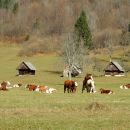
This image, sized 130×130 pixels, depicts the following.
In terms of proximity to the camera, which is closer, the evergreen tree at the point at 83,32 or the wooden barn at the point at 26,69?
the wooden barn at the point at 26,69

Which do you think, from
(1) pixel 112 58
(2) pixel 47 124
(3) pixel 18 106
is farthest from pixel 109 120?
(1) pixel 112 58

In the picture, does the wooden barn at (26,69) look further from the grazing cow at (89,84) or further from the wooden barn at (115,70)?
the grazing cow at (89,84)

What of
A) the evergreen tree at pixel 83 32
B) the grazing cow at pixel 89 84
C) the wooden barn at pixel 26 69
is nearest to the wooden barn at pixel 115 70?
the wooden barn at pixel 26 69

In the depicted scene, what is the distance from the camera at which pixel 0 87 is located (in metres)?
41.4

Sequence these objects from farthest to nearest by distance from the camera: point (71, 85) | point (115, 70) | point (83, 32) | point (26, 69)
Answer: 1. point (83, 32)
2. point (26, 69)
3. point (115, 70)
4. point (71, 85)

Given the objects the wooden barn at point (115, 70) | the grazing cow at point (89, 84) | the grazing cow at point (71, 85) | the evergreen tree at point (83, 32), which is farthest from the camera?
the evergreen tree at point (83, 32)

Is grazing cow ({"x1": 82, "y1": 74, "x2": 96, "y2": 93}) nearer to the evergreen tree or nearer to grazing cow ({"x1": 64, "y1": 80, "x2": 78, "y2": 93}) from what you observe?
grazing cow ({"x1": 64, "y1": 80, "x2": 78, "y2": 93})

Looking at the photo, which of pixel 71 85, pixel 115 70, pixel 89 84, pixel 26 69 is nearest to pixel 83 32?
pixel 115 70

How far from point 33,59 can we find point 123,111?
11744 centimetres

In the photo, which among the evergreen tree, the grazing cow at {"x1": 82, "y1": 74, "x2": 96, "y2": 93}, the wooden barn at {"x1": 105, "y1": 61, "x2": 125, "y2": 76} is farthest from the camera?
the evergreen tree

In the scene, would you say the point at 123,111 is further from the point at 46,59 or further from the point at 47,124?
the point at 46,59

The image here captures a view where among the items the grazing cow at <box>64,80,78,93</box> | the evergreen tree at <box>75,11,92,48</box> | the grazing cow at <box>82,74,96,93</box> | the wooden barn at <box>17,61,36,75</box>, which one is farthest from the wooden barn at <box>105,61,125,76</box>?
the grazing cow at <box>82,74,96,93</box>

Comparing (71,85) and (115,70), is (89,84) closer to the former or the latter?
(71,85)

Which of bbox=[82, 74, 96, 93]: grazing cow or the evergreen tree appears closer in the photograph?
bbox=[82, 74, 96, 93]: grazing cow
